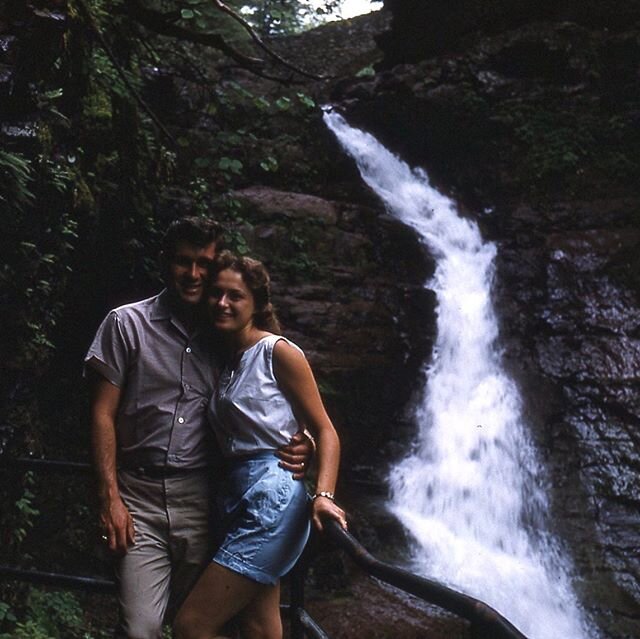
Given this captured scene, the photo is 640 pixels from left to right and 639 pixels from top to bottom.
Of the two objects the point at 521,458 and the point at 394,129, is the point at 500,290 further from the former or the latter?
the point at 394,129

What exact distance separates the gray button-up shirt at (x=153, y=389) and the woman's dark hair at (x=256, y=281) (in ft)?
0.94

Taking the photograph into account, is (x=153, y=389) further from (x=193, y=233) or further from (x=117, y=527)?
(x=193, y=233)

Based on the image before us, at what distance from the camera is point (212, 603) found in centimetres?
227

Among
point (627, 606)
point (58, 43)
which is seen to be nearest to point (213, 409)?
point (58, 43)

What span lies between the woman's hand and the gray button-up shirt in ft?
1.97

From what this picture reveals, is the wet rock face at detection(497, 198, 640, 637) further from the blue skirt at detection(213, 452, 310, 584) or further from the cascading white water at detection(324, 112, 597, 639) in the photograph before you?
the blue skirt at detection(213, 452, 310, 584)

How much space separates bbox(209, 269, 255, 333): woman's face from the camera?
2.60 m

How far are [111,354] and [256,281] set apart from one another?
0.59 metres

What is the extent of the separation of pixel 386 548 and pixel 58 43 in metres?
6.50

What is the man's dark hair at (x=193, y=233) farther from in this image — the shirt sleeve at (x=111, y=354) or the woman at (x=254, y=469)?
the shirt sleeve at (x=111, y=354)

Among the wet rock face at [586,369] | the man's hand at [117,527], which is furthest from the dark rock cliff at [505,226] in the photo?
Result: the man's hand at [117,527]

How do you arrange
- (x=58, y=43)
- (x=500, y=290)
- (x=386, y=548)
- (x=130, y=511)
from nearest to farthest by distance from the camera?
(x=130, y=511)
(x=58, y=43)
(x=386, y=548)
(x=500, y=290)

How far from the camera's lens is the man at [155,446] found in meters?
2.45

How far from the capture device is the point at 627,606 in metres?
7.80
